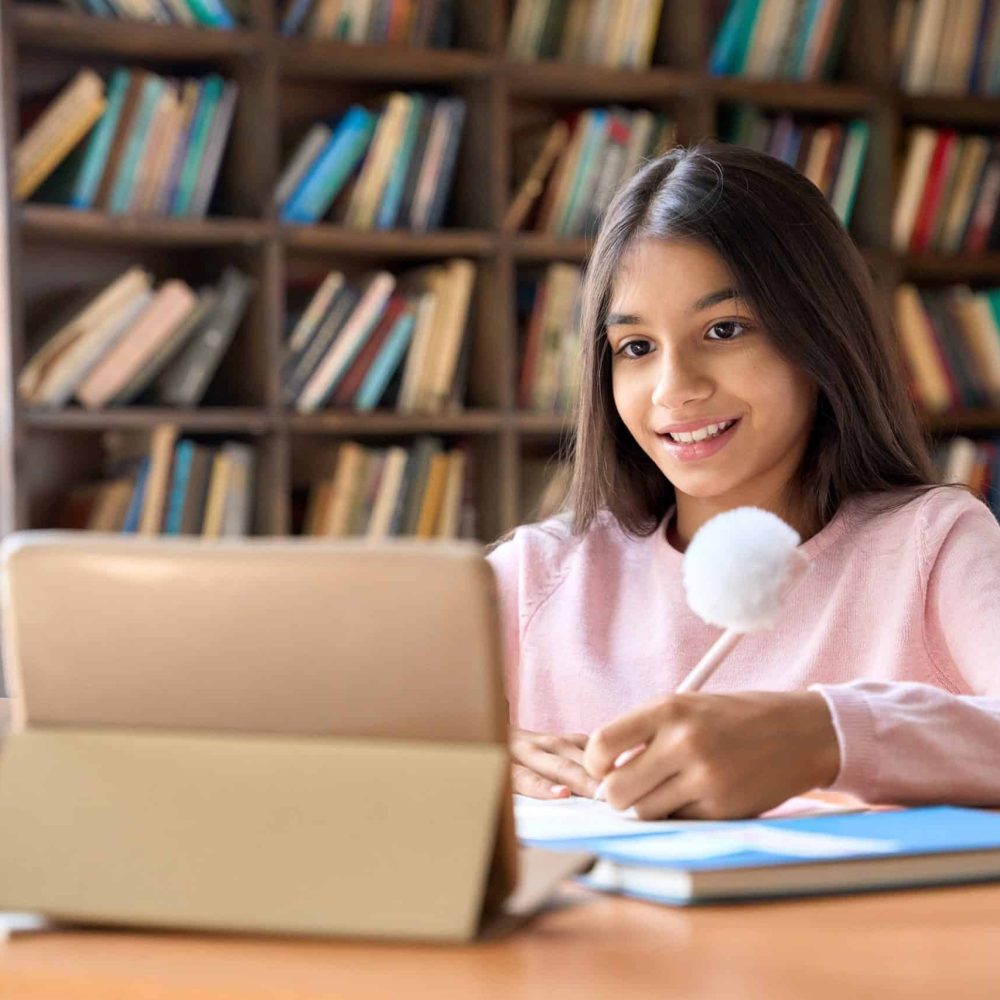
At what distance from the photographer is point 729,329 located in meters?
1.53

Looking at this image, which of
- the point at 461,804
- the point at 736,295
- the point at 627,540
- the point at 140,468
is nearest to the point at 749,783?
the point at 461,804

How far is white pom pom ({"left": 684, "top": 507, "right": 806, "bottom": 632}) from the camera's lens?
0.94 m

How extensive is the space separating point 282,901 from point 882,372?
3.54ft

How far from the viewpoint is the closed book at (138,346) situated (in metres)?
2.84

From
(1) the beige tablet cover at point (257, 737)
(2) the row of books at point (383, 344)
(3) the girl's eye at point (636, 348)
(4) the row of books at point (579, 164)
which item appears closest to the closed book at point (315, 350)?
(2) the row of books at point (383, 344)

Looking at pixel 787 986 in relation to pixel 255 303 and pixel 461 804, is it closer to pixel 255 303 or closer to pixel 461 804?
pixel 461 804

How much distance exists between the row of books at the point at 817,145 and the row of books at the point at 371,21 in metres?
0.66

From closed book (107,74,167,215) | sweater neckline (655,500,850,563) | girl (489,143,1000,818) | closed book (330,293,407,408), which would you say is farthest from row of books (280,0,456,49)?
sweater neckline (655,500,850,563)

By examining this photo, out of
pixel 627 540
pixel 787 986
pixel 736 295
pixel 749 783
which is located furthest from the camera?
pixel 627 540

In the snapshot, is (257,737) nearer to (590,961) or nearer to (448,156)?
(590,961)

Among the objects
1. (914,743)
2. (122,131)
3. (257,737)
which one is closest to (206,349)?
(122,131)

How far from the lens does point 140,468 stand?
2.87 m

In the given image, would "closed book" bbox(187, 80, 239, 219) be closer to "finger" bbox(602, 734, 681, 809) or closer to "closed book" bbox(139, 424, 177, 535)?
"closed book" bbox(139, 424, 177, 535)

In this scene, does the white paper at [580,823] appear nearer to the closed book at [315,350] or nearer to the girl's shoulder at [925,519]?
the girl's shoulder at [925,519]
